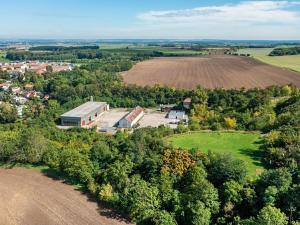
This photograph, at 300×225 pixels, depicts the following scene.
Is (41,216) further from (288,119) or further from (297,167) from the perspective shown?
(288,119)

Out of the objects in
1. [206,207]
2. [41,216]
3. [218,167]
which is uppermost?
[218,167]

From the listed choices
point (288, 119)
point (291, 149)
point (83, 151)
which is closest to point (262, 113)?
point (288, 119)

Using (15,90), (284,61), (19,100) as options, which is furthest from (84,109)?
(284,61)

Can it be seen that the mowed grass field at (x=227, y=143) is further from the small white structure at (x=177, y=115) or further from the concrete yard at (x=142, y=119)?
the small white structure at (x=177, y=115)

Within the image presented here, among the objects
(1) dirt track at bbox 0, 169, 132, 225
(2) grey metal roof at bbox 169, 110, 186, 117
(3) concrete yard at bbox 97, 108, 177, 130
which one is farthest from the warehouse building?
(1) dirt track at bbox 0, 169, 132, 225

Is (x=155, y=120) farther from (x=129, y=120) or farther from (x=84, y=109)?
(x=84, y=109)

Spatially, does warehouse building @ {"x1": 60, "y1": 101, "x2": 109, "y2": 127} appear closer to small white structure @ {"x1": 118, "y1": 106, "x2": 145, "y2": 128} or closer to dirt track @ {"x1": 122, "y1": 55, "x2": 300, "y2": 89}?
small white structure @ {"x1": 118, "y1": 106, "x2": 145, "y2": 128}
